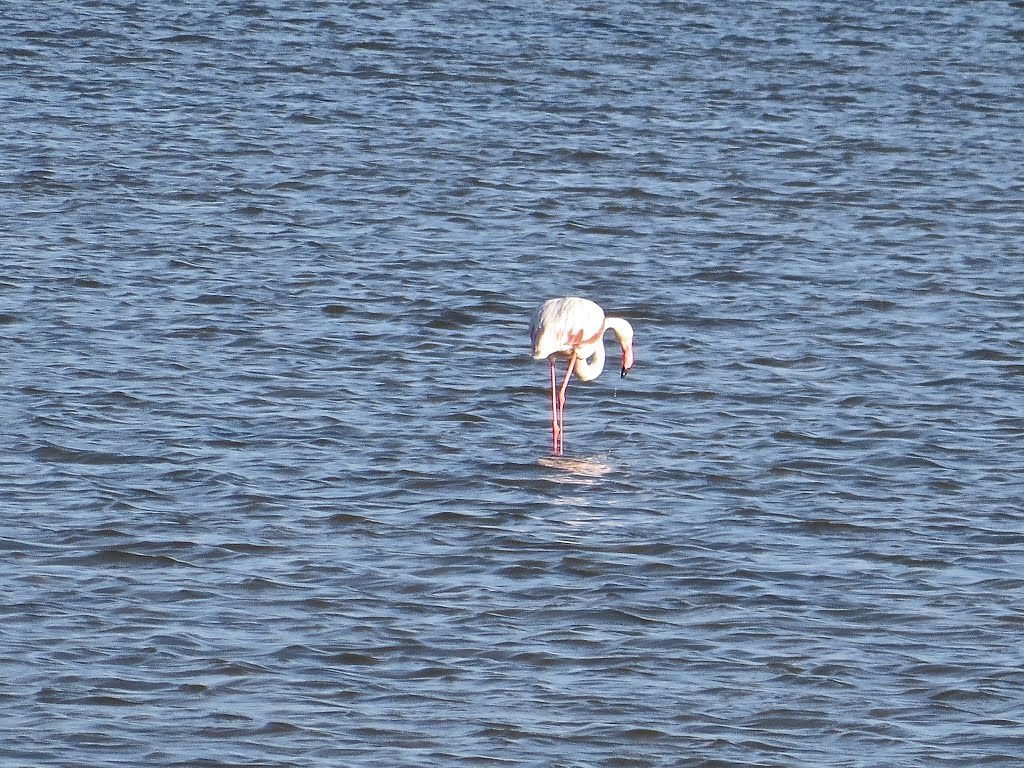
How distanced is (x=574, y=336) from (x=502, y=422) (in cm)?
85

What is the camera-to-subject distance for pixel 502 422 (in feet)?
42.9

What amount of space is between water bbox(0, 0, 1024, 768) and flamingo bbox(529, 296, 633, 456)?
0.26m

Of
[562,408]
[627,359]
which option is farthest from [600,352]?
[562,408]

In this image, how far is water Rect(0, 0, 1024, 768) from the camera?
28.3 feet

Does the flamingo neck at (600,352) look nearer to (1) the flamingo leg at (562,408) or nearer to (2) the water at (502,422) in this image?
(1) the flamingo leg at (562,408)

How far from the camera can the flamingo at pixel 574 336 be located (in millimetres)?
13422

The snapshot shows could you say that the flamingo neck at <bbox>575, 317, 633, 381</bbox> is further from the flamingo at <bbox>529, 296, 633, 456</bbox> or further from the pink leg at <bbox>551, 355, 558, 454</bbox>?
the pink leg at <bbox>551, 355, 558, 454</bbox>

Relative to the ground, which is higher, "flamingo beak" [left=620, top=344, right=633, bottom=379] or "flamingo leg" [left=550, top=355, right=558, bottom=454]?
"flamingo beak" [left=620, top=344, right=633, bottom=379]

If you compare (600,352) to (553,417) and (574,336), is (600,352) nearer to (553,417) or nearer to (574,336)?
(574,336)

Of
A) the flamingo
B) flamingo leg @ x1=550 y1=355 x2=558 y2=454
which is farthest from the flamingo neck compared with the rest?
flamingo leg @ x1=550 y1=355 x2=558 y2=454

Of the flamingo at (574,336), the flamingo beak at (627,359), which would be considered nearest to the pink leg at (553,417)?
the flamingo at (574,336)

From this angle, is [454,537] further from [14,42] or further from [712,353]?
[14,42]

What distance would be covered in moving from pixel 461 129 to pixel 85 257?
268 inches

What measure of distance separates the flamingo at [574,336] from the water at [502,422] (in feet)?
0.86
